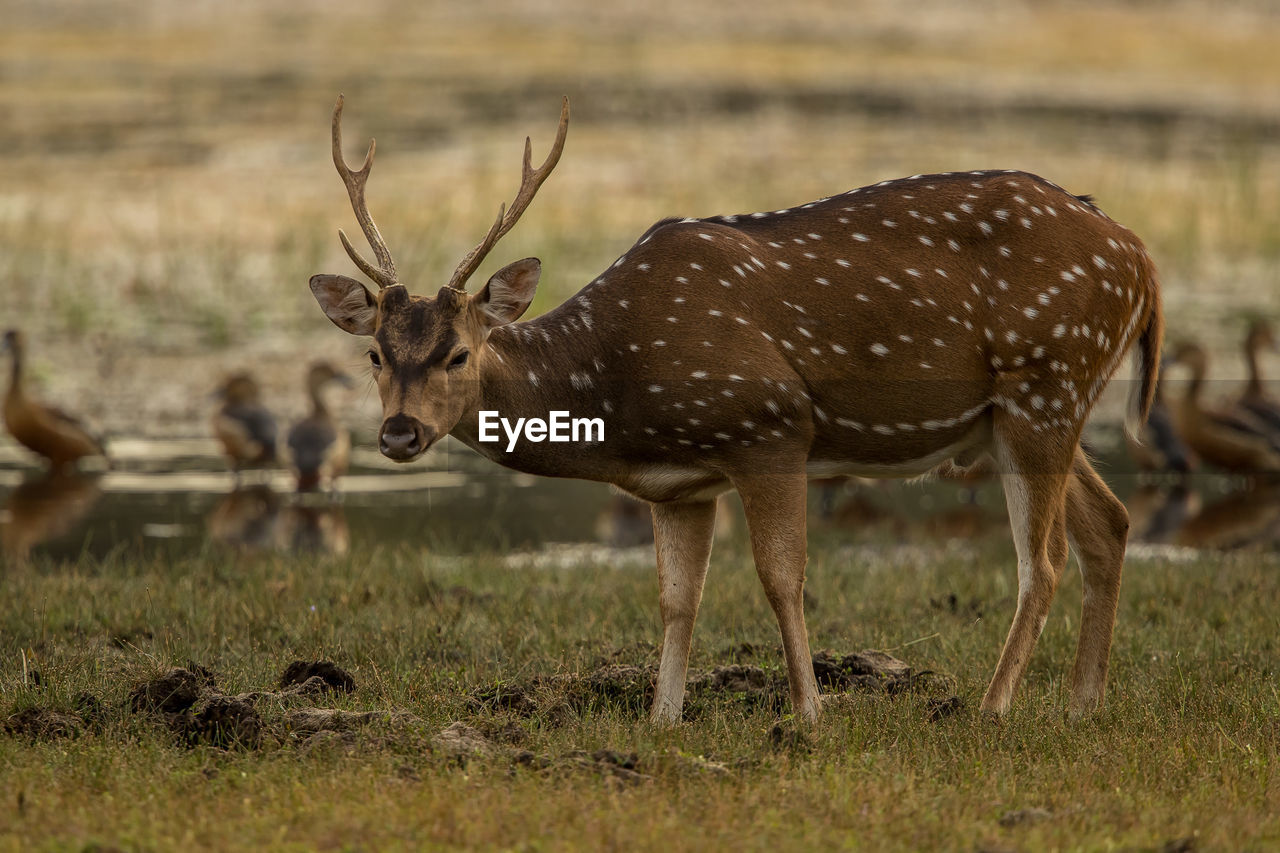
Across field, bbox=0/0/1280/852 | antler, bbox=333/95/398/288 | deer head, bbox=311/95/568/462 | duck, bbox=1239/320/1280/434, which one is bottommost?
duck, bbox=1239/320/1280/434

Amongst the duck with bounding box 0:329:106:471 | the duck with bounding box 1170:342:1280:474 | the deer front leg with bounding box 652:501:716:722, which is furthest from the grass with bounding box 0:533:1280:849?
the duck with bounding box 1170:342:1280:474

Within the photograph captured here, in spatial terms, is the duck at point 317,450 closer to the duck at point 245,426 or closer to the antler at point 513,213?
the duck at point 245,426

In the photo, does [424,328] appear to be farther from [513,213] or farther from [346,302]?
[513,213]

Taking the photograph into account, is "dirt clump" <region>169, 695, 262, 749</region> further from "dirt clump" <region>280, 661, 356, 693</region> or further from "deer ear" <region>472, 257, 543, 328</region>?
"deer ear" <region>472, 257, 543, 328</region>

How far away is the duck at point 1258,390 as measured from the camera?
1564cm

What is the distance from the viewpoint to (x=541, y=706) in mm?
6930

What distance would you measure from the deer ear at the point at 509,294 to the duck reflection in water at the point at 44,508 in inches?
192

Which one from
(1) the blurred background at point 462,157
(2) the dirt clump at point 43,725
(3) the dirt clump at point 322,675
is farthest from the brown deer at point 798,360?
(1) the blurred background at point 462,157

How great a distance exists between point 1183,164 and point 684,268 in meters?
18.7

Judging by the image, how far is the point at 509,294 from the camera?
7.00 meters

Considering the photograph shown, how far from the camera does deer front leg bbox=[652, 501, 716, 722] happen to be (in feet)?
23.7

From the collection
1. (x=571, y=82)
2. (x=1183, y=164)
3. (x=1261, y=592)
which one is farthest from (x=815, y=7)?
(x=1261, y=592)

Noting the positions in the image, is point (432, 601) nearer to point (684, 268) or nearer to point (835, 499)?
point (684, 268)

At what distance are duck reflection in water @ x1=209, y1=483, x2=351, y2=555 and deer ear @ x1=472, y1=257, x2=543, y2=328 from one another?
170 inches
